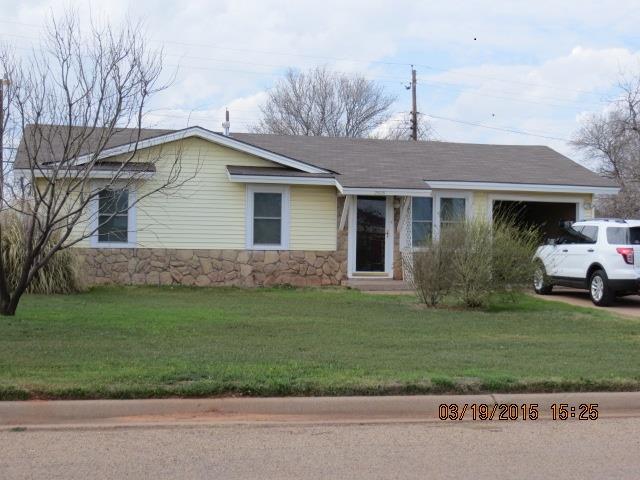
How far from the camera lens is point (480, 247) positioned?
13.1m

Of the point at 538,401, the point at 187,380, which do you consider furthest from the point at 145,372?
the point at 538,401

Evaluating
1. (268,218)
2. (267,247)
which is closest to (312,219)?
(268,218)

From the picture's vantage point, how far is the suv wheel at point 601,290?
48.7 feet

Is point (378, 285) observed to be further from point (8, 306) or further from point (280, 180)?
point (8, 306)

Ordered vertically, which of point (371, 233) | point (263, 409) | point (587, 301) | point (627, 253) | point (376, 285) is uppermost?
point (371, 233)

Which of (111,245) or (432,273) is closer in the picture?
(432,273)

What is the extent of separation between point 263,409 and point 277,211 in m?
11.5

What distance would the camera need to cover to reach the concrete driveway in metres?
14.6

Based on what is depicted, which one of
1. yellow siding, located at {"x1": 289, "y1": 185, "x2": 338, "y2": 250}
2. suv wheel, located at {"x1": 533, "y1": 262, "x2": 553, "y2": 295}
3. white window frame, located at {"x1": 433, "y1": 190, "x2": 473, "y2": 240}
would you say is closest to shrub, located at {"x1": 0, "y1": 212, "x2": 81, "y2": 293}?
yellow siding, located at {"x1": 289, "y1": 185, "x2": 338, "y2": 250}

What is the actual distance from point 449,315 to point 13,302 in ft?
23.0

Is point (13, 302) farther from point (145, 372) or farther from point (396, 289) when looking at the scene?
point (396, 289)

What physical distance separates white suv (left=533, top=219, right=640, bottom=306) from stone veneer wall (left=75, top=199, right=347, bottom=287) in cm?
508

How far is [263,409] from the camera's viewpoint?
22.5ft

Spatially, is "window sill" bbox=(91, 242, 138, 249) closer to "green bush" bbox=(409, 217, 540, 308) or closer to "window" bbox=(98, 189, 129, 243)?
"window" bbox=(98, 189, 129, 243)
